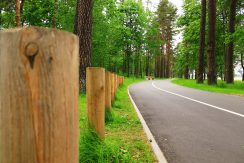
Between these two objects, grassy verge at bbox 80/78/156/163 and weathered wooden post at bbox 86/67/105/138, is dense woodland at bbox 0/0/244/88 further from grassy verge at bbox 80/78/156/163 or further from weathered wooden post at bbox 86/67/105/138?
weathered wooden post at bbox 86/67/105/138

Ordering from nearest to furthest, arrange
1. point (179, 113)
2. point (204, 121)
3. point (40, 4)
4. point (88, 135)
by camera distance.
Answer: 1. point (88, 135)
2. point (204, 121)
3. point (179, 113)
4. point (40, 4)

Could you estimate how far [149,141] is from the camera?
21.9 ft

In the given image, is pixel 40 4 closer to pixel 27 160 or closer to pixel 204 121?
pixel 204 121

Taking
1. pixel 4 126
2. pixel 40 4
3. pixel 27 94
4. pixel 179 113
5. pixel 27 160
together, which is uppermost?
pixel 40 4

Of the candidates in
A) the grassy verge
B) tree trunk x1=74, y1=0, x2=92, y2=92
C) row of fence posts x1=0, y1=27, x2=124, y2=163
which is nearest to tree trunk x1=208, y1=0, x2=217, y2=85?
tree trunk x1=74, y1=0, x2=92, y2=92

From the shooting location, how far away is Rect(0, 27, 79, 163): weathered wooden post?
1.53 m

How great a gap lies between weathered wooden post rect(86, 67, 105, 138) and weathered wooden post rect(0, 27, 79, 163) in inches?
147

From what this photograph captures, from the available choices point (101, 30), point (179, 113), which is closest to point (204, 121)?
point (179, 113)

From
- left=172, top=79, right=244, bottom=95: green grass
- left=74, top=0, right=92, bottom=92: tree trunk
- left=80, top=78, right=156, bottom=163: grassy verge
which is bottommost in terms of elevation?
left=172, top=79, right=244, bottom=95: green grass

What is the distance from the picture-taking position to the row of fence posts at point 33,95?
1529 mm

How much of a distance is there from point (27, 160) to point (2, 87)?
34 centimetres

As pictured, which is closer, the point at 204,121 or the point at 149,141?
the point at 149,141

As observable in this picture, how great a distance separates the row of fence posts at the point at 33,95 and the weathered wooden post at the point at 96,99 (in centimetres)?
372

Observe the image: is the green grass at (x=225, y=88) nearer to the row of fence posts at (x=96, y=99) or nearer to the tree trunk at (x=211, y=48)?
the tree trunk at (x=211, y=48)
